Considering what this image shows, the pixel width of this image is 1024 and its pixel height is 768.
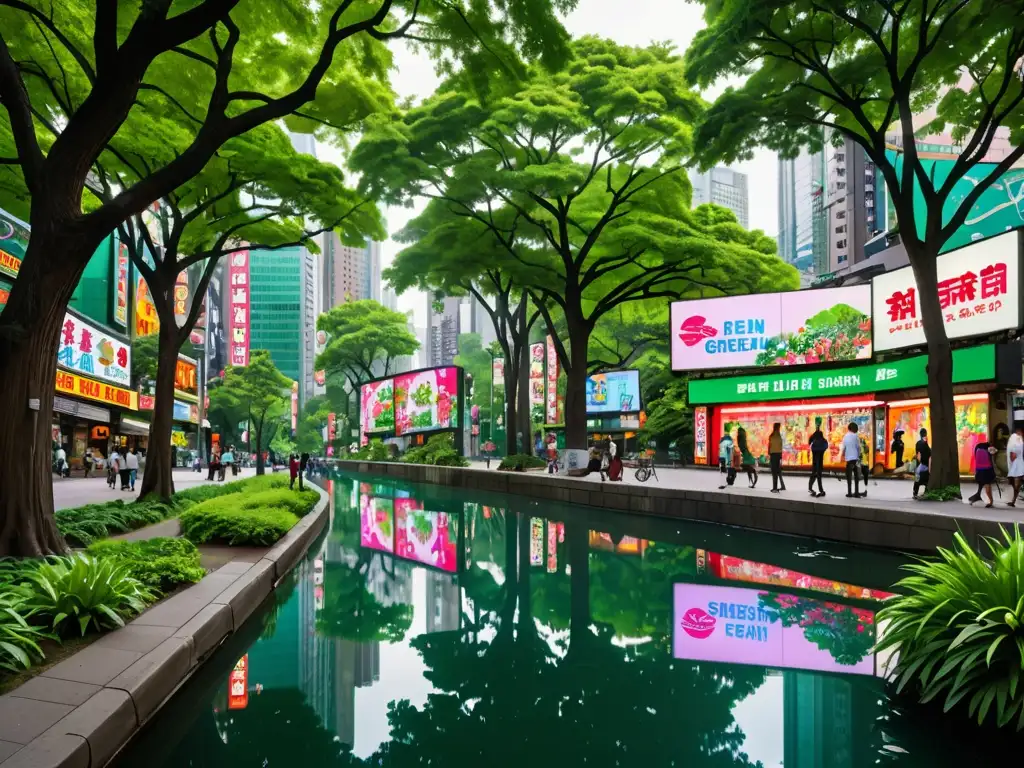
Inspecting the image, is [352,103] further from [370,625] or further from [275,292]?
[275,292]

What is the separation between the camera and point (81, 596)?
578 cm

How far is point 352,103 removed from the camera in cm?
1421

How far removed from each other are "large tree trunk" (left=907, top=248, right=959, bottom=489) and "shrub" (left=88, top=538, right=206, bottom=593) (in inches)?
479

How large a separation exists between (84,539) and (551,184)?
1478 cm

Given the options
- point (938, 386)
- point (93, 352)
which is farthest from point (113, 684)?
point (93, 352)

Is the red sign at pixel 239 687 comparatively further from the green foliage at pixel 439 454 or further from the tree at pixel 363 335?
the tree at pixel 363 335

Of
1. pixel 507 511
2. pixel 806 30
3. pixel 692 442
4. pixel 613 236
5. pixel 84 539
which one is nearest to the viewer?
pixel 84 539

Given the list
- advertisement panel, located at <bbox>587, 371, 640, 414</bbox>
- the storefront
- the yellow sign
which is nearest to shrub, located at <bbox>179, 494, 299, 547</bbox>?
the storefront

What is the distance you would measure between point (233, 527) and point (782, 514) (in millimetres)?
9405

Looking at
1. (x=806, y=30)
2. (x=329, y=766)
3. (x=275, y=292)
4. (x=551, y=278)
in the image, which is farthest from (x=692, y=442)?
(x=275, y=292)

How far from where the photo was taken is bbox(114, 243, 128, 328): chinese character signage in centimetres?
3709

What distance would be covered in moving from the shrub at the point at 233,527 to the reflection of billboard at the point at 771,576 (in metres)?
5.65

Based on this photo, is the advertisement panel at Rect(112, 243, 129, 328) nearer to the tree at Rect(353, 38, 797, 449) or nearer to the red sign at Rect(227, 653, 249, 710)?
the tree at Rect(353, 38, 797, 449)

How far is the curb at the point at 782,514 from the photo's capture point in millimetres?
11031
